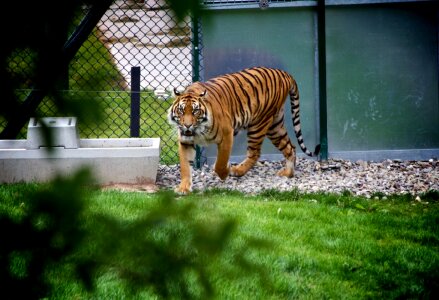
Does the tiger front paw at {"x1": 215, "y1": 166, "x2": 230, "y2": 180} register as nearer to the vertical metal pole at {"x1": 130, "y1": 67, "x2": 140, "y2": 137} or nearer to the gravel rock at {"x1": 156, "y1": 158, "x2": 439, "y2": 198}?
the gravel rock at {"x1": 156, "y1": 158, "x2": 439, "y2": 198}

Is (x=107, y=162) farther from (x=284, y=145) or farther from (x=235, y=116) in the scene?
(x=284, y=145)

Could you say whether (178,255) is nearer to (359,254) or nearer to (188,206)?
(188,206)

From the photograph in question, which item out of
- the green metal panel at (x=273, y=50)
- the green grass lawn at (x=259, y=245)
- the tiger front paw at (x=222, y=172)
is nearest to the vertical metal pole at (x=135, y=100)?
the tiger front paw at (x=222, y=172)

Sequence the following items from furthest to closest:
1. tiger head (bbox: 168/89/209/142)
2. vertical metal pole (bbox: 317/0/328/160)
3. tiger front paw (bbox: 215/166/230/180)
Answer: vertical metal pole (bbox: 317/0/328/160), tiger front paw (bbox: 215/166/230/180), tiger head (bbox: 168/89/209/142)

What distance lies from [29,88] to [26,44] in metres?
0.07

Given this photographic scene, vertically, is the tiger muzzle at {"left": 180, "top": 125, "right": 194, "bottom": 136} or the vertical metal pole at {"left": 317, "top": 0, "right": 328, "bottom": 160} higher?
the vertical metal pole at {"left": 317, "top": 0, "right": 328, "bottom": 160}

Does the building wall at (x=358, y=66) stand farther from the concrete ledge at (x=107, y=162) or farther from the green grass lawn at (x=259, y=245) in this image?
the green grass lawn at (x=259, y=245)

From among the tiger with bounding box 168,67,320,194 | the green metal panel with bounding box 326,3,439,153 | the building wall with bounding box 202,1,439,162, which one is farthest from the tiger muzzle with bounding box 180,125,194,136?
the green metal panel with bounding box 326,3,439,153

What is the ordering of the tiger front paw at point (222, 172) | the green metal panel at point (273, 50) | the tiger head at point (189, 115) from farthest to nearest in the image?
the green metal panel at point (273, 50) < the tiger front paw at point (222, 172) < the tiger head at point (189, 115)

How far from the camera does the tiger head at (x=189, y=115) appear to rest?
262 inches

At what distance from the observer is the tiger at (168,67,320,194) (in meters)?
6.71

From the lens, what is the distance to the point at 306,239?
470 cm

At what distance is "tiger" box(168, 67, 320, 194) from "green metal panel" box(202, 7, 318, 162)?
1.50 feet

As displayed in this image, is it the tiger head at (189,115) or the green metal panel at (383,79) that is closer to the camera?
the tiger head at (189,115)
